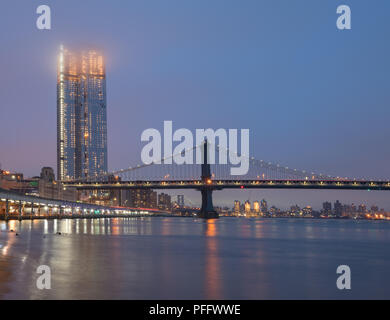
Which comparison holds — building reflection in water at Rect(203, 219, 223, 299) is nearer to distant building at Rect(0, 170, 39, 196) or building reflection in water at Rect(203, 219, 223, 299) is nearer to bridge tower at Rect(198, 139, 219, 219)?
bridge tower at Rect(198, 139, 219, 219)

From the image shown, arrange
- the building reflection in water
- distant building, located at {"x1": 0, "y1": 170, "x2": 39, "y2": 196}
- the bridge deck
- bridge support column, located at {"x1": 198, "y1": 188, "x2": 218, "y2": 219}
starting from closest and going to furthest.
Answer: the building reflection in water
the bridge deck
bridge support column, located at {"x1": 198, "y1": 188, "x2": 218, "y2": 219}
distant building, located at {"x1": 0, "y1": 170, "x2": 39, "y2": 196}

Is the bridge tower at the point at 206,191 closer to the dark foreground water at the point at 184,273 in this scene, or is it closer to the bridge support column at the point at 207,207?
the bridge support column at the point at 207,207

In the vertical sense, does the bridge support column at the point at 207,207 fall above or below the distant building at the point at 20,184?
below

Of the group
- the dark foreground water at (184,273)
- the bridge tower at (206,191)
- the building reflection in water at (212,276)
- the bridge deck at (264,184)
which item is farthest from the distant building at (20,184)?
the building reflection in water at (212,276)

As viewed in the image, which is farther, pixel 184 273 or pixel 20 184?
pixel 20 184

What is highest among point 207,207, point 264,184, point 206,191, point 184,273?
point 264,184

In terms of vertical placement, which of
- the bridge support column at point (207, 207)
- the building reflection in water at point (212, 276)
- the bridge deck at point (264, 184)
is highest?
the bridge deck at point (264, 184)

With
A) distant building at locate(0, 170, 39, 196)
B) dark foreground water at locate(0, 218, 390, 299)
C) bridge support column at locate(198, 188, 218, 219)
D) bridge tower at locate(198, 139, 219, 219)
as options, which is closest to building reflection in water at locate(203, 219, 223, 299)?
dark foreground water at locate(0, 218, 390, 299)

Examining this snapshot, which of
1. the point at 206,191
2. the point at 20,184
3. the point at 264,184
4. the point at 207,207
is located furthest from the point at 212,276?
the point at 20,184

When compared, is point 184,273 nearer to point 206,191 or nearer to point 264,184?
point 264,184

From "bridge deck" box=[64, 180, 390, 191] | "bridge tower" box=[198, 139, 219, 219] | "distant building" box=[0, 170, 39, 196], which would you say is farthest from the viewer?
"distant building" box=[0, 170, 39, 196]

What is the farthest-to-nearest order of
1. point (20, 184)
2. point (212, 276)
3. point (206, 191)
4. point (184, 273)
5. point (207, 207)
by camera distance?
point (20, 184) < point (207, 207) < point (206, 191) < point (184, 273) < point (212, 276)
